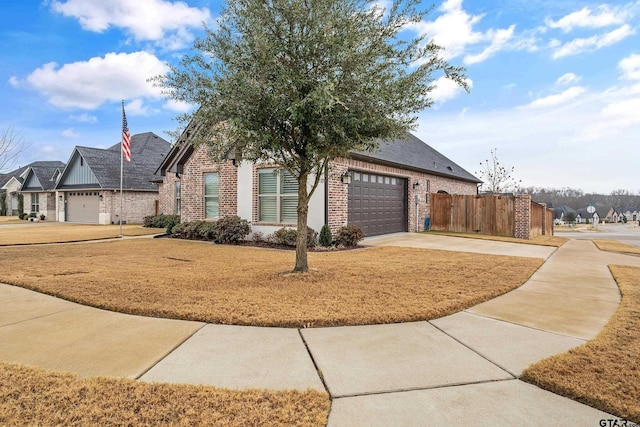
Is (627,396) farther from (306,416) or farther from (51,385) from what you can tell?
(51,385)

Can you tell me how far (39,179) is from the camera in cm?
3144

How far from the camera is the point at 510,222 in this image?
16.6 meters

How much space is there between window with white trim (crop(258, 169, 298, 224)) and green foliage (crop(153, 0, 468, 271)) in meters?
5.79

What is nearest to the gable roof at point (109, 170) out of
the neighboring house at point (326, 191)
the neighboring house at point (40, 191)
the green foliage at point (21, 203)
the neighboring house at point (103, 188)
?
the neighboring house at point (103, 188)

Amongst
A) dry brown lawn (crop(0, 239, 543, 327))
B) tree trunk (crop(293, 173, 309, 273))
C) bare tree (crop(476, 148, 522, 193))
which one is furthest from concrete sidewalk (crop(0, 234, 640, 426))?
bare tree (crop(476, 148, 522, 193))

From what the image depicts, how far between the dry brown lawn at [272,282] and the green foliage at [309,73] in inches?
93.5

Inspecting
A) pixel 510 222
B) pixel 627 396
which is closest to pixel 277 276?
pixel 627 396

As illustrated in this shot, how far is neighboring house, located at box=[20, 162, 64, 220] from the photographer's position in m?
30.4

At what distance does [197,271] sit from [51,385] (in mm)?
4602

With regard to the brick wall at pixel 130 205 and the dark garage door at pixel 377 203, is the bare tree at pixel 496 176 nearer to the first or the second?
the dark garage door at pixel 377 203

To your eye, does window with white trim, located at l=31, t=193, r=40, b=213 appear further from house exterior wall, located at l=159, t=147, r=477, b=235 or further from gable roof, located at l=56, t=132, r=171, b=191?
house exterior wall, located at l=159, t=147, r=477, b=235

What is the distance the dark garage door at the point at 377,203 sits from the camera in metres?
13.1

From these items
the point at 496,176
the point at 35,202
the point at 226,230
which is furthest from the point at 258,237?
the point at 35,202

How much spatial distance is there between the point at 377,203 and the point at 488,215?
6.61 m
